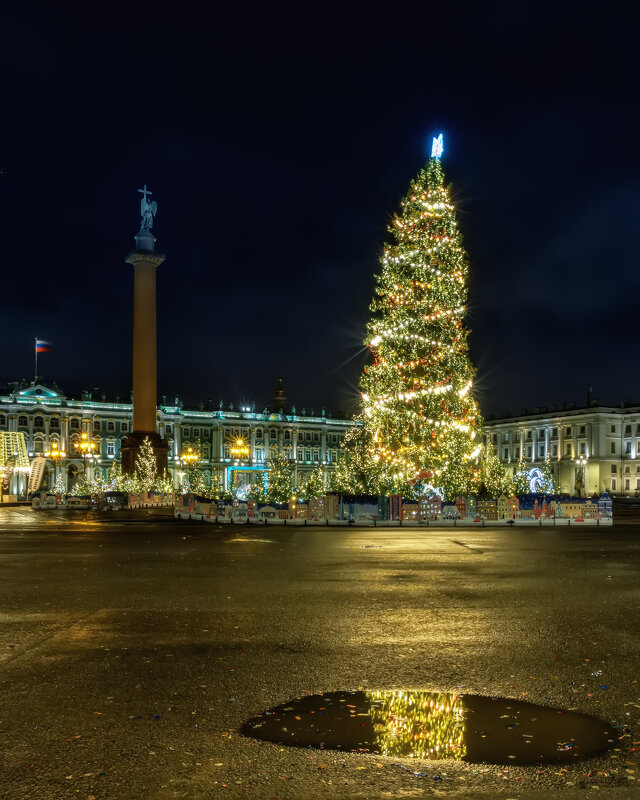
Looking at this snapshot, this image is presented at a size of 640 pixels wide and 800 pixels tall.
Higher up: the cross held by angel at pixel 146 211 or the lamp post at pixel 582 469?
the cross held by angel at pixel 146 211

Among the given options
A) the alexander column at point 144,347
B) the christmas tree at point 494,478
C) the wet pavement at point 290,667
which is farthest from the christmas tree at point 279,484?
the wet pavement at point 290,667

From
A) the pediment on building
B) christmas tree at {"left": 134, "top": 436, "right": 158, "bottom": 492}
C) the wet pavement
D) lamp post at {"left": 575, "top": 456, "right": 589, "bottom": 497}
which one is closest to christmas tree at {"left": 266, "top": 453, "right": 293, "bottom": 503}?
christmas tree at {"left": 134, "top": 436, "right": 158, "bottom": 492}

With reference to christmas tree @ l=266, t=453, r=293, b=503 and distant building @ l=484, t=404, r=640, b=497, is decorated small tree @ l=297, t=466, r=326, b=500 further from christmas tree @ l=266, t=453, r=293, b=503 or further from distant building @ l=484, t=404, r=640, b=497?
distant building @ l=484, t=404, r=640, b=497

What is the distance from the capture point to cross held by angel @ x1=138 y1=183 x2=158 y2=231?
6644cm

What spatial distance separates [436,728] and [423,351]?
3133cm

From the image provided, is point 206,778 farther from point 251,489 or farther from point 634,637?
point 251,489

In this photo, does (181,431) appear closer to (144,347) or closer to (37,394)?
(37,394)

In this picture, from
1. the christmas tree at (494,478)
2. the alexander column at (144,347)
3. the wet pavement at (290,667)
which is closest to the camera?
the wet pavement at (290,667)

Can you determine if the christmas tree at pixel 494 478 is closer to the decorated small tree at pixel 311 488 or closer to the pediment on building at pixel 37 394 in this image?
the decorated small tree at pixel 311 488

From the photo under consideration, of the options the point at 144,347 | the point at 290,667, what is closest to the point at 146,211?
the point at 144,347

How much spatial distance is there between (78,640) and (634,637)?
20.3ft

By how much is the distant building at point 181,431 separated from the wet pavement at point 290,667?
318ft

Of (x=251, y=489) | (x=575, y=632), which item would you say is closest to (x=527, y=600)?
(x=575, y=632)

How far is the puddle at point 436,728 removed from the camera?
5602 mm
